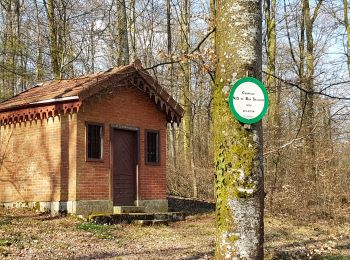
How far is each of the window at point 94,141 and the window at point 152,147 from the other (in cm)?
220

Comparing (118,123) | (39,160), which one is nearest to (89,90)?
(118,123)

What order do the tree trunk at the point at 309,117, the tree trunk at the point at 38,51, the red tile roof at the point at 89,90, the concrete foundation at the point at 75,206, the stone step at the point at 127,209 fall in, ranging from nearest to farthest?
1. the red tile roof at the point at 89,90
2. the concrete foundation at the point at 75,206
3. the stone step at the point at 127,209
4. the tree trunk at the point at 309,117
5. the tree trunk at the point at 38,51

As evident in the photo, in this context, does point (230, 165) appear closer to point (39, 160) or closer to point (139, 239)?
point (139, 239)

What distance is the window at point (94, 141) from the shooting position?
15.4 meters

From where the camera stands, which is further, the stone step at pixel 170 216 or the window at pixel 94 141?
the stone step at pixel 170 216

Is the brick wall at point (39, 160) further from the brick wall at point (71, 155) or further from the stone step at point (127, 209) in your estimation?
the stone step at point (127, 209)

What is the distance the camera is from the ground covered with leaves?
9.51 meters

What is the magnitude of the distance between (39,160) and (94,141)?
2006mm

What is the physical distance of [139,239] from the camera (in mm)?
12094

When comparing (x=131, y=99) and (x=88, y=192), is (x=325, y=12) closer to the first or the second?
(x=131, y=99)

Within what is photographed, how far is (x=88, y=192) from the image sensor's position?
1516 cm

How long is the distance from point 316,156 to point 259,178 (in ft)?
47.5

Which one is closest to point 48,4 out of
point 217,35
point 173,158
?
point 173,158

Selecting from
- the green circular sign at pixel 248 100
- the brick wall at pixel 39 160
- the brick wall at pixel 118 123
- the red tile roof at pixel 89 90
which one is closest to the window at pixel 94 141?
the brick wall at pixel 118 123
